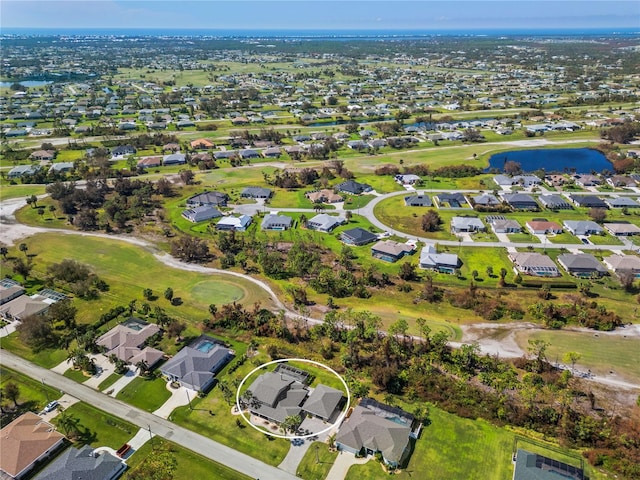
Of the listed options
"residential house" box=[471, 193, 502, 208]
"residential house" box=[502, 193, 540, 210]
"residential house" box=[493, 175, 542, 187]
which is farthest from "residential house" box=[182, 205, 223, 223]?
"residential house" box=[493, 175, 542, 187]

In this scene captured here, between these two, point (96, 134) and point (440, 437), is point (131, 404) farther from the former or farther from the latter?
point (96, 134)

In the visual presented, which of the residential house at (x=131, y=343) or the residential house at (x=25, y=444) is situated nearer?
the residential house at (x=25, y=444)

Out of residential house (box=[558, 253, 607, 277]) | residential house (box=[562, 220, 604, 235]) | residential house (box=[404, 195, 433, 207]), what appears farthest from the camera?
residential house (box=[404, 195, 433, 207])

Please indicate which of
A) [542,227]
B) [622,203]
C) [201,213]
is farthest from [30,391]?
[622,203]

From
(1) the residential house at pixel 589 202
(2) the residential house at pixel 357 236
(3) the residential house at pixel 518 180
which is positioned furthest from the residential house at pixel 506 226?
(3) the residential house at pixel 518 180

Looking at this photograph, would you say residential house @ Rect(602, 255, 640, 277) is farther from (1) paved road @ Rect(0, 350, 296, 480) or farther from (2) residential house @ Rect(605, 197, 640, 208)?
(1) paved road @ Rect(0, 350, 296, 480)

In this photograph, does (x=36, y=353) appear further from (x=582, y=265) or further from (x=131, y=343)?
(x=582, y=265)

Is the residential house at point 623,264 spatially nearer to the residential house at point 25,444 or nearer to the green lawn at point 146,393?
the green lawn at point 146,393
